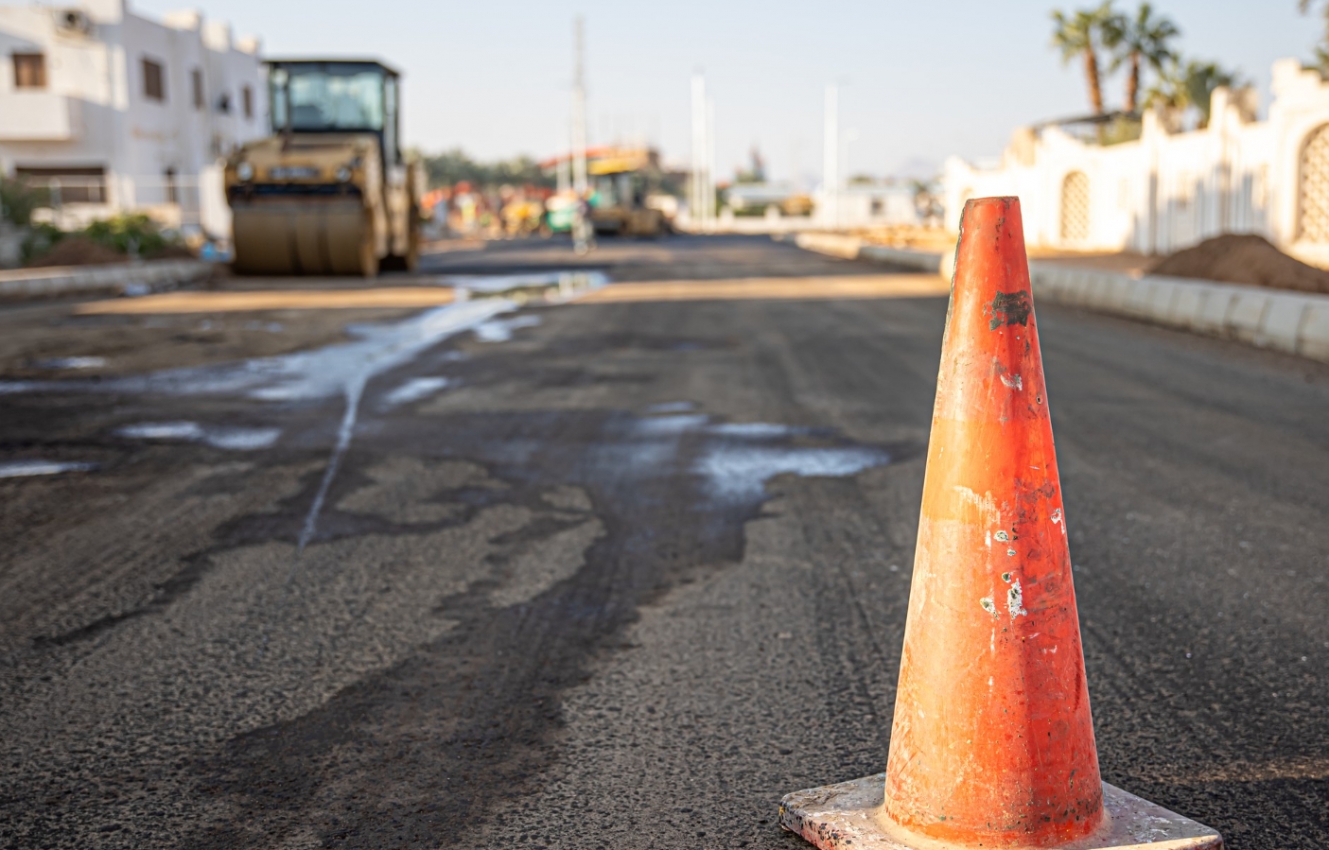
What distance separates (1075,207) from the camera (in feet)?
111

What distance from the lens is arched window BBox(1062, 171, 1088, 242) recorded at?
3331 cm

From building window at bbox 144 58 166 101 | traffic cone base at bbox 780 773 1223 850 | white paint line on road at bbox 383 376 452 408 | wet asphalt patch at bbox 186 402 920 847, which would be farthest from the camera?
building window at bbox 144 58 166 101

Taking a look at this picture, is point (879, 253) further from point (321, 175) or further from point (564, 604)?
point (564, 604)

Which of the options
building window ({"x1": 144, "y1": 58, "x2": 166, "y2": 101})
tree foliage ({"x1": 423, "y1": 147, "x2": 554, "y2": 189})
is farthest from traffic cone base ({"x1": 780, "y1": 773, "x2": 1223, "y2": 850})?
tree foliage ({"x1": 423, "y1": 147, "x2": 554, "y2": 189})

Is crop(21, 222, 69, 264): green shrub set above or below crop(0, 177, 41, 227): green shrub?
below

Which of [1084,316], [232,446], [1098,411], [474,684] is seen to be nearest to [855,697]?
[474,684]

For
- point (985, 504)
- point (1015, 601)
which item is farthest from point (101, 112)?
point (1015, 601)

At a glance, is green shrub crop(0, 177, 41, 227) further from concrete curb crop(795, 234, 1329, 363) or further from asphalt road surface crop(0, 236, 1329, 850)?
concrete curb crop(795, 234, 1329, 363)

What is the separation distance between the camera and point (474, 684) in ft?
11.1

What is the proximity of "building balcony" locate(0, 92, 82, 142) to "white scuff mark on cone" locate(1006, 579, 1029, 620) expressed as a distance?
42.3 m

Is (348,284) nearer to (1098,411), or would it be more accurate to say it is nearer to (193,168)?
(1098,411)

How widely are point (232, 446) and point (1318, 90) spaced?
20.5 m

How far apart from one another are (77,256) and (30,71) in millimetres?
21823

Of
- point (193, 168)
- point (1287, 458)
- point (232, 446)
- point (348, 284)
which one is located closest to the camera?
point (1287, 458)
